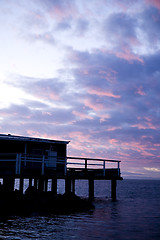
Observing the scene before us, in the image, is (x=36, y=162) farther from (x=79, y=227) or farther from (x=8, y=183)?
(x=79, y=227)

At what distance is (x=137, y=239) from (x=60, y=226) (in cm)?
422

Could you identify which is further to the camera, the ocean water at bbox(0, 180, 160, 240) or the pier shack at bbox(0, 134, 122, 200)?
the pier shack at bbox(0, 134, 122, 200)

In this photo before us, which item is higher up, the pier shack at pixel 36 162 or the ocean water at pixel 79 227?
the pier shack at pixel 36 162

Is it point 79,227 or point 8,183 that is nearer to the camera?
point 79,227

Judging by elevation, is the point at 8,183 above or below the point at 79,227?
above

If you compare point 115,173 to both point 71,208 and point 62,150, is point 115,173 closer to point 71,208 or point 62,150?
point 62,150

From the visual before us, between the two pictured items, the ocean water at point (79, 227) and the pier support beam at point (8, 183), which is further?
the pier support beam at point (8, 183)

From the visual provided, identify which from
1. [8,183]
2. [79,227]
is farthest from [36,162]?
[79,227]

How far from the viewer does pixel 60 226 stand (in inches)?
603

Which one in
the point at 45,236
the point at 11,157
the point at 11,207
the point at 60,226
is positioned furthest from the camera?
the point at 11,157

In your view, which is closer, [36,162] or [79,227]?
[79,227]

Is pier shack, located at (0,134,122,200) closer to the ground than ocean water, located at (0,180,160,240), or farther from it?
farther from it

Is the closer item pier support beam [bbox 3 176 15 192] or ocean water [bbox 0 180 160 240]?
ocean water [bbox 0 180 160 240]

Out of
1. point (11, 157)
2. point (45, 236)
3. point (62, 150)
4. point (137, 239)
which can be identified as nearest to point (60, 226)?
point (45, 236)
